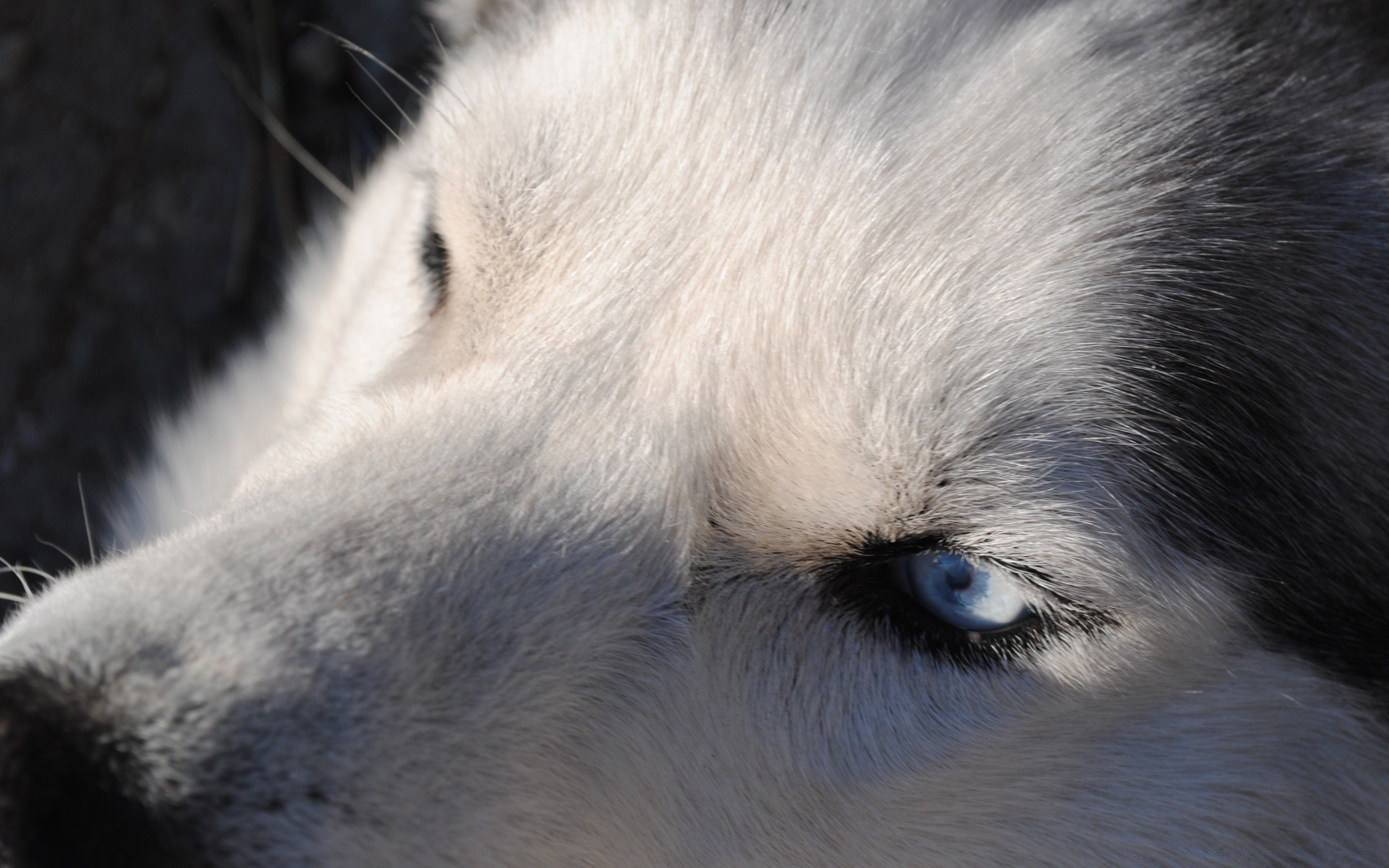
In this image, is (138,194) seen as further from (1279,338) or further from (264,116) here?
(1279,338)

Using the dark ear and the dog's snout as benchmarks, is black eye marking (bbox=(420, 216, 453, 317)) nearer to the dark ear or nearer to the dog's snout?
the dark ear

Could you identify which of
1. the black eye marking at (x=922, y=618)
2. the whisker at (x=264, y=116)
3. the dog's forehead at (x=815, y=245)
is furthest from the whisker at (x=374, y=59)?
the black eye marking at (x=922, y=618)

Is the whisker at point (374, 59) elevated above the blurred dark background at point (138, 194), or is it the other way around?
the whisker at point (374, 59)

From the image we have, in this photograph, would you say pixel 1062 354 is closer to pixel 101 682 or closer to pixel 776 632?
pixel 776 632

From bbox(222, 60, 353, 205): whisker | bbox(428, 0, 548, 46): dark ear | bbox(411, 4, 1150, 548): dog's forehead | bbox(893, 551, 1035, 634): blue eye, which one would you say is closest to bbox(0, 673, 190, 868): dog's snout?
bbox(411, 4, 1150, 548): dog's forehead

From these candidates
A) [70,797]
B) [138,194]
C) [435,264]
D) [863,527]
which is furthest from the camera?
[138,194]

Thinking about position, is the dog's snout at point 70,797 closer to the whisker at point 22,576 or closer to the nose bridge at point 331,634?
the nose bridge at point 331,634

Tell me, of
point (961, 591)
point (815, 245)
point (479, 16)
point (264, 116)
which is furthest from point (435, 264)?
point (264, 116)
